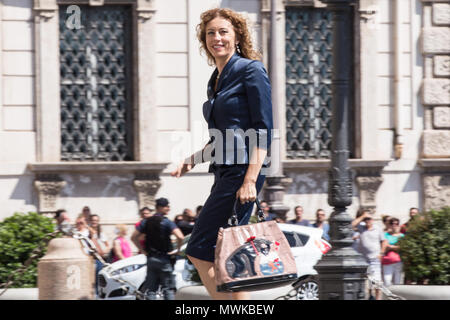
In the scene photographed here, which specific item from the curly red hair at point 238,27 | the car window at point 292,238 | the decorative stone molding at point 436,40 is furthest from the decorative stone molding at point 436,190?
the curly red hair at point 238,27

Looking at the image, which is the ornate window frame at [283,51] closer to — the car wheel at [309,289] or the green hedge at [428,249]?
the car wheel at [309,289]

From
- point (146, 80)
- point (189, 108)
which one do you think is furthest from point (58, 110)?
point (189, 108)

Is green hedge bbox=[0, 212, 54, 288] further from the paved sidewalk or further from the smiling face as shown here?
the smiling face

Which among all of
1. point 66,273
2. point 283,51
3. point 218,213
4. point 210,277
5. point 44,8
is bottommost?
point 66,273

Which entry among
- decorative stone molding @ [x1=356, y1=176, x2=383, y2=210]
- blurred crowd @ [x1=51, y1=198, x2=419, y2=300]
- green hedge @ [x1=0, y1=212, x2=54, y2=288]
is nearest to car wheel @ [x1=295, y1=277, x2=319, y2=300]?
blurred crowd @ [x1=51, y1=198, x2=419, y2=300]

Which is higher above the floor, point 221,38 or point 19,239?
point 221,38

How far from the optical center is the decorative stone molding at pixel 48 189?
17.6m

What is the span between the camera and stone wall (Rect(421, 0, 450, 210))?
18.8 meters

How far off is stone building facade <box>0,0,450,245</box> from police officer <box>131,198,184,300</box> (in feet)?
16.3

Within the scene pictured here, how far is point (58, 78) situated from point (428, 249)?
8.62m

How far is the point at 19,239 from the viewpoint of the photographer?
12.6 metres

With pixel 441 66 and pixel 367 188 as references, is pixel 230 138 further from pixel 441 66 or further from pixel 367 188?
pixel 441 66

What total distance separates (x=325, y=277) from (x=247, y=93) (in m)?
3.93

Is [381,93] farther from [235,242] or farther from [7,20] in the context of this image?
[235,242]
